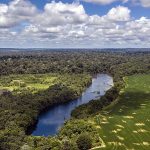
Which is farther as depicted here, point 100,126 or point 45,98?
point 45,98

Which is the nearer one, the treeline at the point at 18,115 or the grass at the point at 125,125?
the treeline at the point at 18,115

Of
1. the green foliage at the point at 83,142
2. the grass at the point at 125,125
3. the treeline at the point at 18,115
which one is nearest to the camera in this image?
the green foliage at the point at 83,142

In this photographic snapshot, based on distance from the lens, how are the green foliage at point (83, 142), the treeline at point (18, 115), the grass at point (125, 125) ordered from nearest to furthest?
the green foliage at point (83, 142) < the treeline at point (18, 115) < the grass at point (125, 125)

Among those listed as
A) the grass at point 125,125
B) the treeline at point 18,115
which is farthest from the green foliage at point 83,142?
the treeline at point 18,115

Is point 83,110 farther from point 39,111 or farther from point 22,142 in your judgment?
point 22,142

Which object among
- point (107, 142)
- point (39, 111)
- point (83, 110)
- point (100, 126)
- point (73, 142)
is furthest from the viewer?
point (39, 111)

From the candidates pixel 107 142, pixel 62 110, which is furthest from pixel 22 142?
pixel 62 110

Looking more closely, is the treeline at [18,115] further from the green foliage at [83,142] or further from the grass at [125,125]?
the grass at [125,125]

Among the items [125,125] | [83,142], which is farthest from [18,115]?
[83,142]
